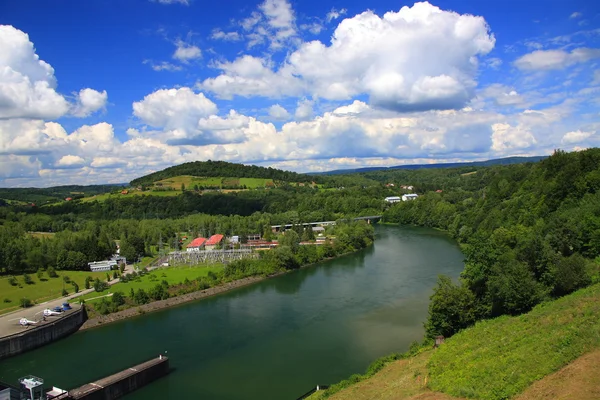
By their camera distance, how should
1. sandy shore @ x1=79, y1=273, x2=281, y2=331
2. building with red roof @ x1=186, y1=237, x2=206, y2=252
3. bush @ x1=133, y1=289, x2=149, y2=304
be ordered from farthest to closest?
building with red roof @ x1=186, y1=237, x2=206, y2=252 < bush @ x1=133, y1=289, x2=149, y2=304 < sandy shore @ x1=79, y1=273, x2=281, y2=331

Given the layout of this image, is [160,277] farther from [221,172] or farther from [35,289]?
[221,172]

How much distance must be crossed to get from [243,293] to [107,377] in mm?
13898

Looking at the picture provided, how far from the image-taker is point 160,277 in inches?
1272

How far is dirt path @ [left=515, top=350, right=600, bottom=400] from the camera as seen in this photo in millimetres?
7452

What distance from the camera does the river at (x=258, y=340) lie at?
53.9 ft

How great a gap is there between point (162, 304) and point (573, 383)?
23.2 metres

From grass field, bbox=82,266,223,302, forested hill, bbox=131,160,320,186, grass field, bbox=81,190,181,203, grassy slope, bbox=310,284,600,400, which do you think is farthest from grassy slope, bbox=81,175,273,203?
grassy slope, bbox=310,284,600,400

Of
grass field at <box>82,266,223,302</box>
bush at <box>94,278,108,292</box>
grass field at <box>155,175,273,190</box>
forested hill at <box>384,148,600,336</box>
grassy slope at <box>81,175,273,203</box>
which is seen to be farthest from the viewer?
grass field at <box>155,175,273,190</box>

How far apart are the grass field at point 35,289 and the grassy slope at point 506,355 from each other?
20282mm

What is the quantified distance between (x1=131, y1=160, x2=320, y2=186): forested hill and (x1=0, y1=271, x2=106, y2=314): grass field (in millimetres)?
61985

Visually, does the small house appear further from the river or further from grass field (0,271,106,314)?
the river

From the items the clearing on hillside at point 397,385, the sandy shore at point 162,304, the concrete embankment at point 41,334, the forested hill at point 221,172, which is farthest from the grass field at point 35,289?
the forested hill at point 221,172

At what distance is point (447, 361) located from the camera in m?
12.4

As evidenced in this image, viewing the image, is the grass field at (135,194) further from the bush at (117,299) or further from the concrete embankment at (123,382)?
the concrete embankment at (123,382)
